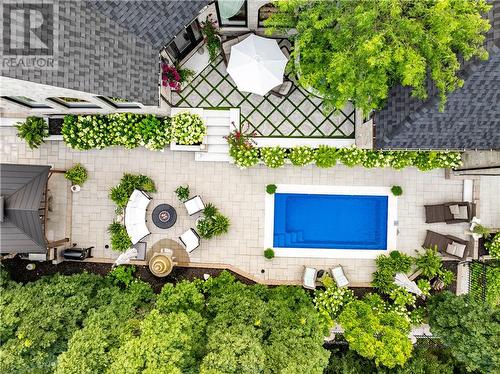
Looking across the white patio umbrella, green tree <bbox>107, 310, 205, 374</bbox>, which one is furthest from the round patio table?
the white patio umbrella

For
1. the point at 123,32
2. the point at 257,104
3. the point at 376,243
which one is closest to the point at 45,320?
the point at 123,32

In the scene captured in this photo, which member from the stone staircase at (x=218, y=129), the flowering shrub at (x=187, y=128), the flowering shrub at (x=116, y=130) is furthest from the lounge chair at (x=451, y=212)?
the flowering shrub at (x=116, y=130)

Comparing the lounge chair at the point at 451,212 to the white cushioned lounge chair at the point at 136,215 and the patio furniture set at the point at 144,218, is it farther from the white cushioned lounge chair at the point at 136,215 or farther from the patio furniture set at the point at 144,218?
the white cushioned lounge chair at the point at 136,215

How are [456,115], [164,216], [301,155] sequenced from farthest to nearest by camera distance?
1. [164,216]
2. [301,155]
3. [456,115]

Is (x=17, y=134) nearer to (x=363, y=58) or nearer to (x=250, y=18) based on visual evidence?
(x=250, y=18)

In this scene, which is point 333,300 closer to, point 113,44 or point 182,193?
point 182,193

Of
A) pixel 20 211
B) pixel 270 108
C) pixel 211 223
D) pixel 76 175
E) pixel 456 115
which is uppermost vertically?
pixel 270 108

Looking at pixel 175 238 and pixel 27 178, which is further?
pixel 175 238

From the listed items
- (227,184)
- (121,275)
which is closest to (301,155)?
(227,184)
